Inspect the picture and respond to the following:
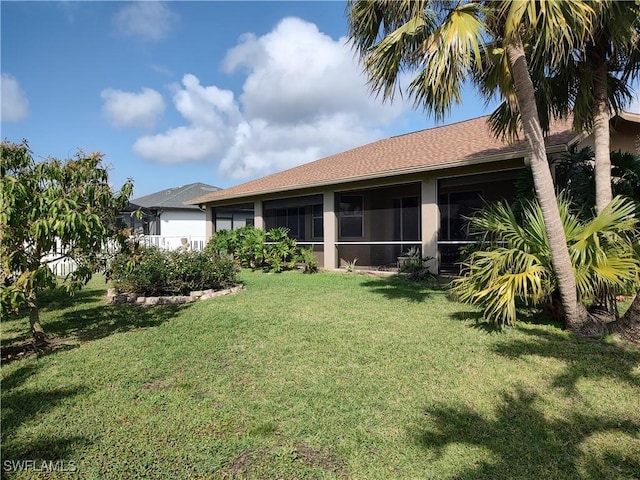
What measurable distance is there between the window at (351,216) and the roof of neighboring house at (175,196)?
14.3m

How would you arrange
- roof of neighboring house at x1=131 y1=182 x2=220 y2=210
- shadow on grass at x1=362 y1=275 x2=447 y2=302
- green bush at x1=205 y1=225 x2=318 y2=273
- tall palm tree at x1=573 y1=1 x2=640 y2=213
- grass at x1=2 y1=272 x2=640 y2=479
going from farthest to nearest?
1. roof of neighboring house at x1=131 y1=182 x2=220 y2=210
2. green bush at x1=205 y1=225 x2=318 y2=273
3. shadow on grass at x1=362 y1=275 x2=447 y2=302
4. tall palm tree at x1=573 y1=1 x2=640 y2=213
5. grass at x1=2 y1=272 x2=640 y2=479

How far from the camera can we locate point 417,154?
1265 centimetres

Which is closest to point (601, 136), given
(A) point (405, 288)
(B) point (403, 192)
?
(A) point (405, 288)

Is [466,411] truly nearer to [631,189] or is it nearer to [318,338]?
[318,338]

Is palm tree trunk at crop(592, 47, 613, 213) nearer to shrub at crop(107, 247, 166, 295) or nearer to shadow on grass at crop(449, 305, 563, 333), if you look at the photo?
shadow on grass at crop(449, 305, 563, 333)

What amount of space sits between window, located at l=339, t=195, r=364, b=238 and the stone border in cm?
544

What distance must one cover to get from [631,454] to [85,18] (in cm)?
1099

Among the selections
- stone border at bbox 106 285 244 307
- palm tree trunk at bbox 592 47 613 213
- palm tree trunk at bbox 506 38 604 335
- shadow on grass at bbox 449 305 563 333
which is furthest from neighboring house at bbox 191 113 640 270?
stone border at bbox 106 285 244 307

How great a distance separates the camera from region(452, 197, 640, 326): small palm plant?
5496 millimetres

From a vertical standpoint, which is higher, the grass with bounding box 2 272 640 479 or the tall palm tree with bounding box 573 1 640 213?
the tall palm tree with bounding box 573 1 640 213

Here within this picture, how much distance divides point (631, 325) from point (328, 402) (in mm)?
4274

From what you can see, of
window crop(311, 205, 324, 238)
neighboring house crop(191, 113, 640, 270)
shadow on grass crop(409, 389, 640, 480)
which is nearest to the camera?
shadow on grass crop(409, 389, 640, 480)

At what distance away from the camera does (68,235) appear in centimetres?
498

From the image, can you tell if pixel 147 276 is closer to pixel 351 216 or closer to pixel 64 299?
pixel 64 299
